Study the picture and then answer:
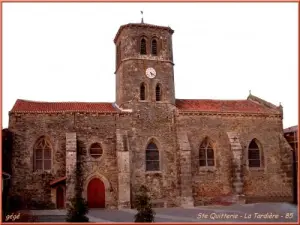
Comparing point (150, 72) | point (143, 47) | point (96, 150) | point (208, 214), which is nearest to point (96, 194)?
point (96, 150)

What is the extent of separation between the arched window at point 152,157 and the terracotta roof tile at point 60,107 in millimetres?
4049

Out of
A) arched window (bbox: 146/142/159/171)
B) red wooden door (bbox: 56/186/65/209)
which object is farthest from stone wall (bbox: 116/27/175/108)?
red wooden door (bbox: 56/186/65/209)

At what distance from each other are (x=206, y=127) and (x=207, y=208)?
6.43 meters

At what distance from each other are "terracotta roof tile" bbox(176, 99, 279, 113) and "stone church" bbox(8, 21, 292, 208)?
94mm

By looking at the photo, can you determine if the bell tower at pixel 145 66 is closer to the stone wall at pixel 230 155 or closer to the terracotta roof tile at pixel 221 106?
the terracotta roof tile at pixel 221 106

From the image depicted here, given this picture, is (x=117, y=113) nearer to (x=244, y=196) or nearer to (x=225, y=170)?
(x=225, y=170)

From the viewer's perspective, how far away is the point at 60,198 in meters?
28.2

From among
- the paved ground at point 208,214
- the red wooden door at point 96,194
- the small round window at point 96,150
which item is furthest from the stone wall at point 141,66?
the paved ground at point 208,214

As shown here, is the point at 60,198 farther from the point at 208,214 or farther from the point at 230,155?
the point at 230,155

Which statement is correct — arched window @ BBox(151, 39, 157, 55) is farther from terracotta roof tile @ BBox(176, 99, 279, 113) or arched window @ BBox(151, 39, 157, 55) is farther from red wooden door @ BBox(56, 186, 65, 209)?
red wooden door @ BBox(56, 186, 65, 209)

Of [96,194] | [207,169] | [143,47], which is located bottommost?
[96,194]

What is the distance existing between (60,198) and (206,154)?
1171 centimetres

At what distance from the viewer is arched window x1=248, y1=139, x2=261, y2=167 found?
104 ft

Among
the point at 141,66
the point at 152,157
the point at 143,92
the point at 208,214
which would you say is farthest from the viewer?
the point at 141,66
